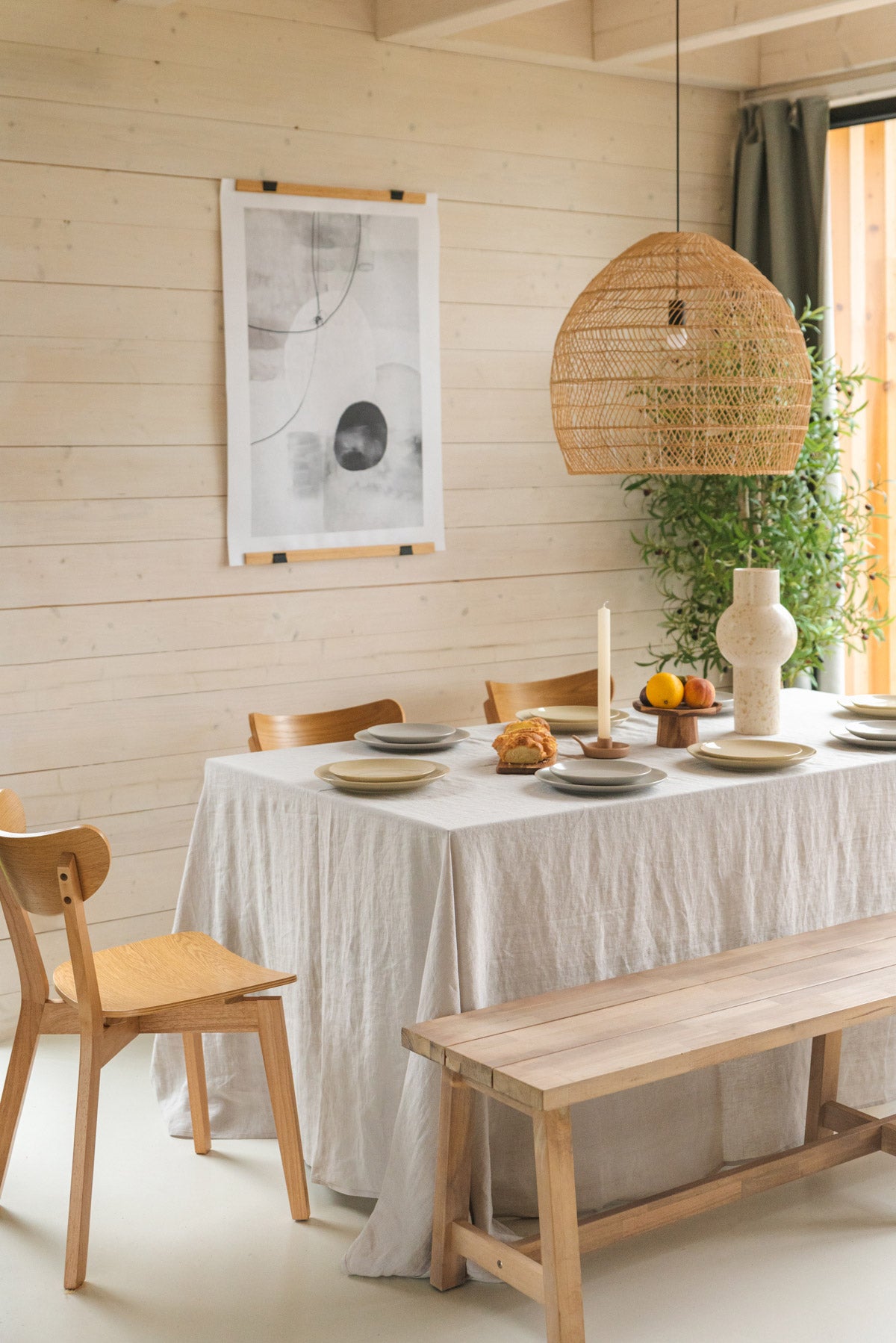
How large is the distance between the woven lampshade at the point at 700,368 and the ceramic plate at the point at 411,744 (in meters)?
0.65

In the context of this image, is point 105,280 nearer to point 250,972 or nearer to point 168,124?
point 168,124

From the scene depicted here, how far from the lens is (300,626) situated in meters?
4.05

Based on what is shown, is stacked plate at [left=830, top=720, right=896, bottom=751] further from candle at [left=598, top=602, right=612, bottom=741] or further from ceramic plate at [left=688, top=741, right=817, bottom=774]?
candle at [left=598, top=602, right=612, bottom=741]

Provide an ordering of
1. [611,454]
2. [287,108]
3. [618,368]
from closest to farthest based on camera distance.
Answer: [611,454]
[287,108]
[618,368]

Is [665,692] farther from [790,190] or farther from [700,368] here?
[790,190]

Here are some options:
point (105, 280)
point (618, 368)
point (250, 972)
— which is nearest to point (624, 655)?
point (618, 368)

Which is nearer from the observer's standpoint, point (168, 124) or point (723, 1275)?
point (723, 1275)

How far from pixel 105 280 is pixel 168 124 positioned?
0.45m

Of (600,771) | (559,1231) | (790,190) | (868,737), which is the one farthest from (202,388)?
(559,1231)

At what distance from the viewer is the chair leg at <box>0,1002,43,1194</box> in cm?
259

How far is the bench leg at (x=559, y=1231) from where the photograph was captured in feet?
6.85

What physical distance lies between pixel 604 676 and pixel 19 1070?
1.35m

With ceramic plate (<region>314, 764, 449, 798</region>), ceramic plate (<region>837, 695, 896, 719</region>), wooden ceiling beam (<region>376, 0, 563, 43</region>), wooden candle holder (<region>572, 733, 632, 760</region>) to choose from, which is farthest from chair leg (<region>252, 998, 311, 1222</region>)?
wooden ceiling beam (<region>376, 0, 563, 43</region>)

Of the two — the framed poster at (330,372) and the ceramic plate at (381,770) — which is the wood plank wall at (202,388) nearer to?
the framed poster at (330,372)
